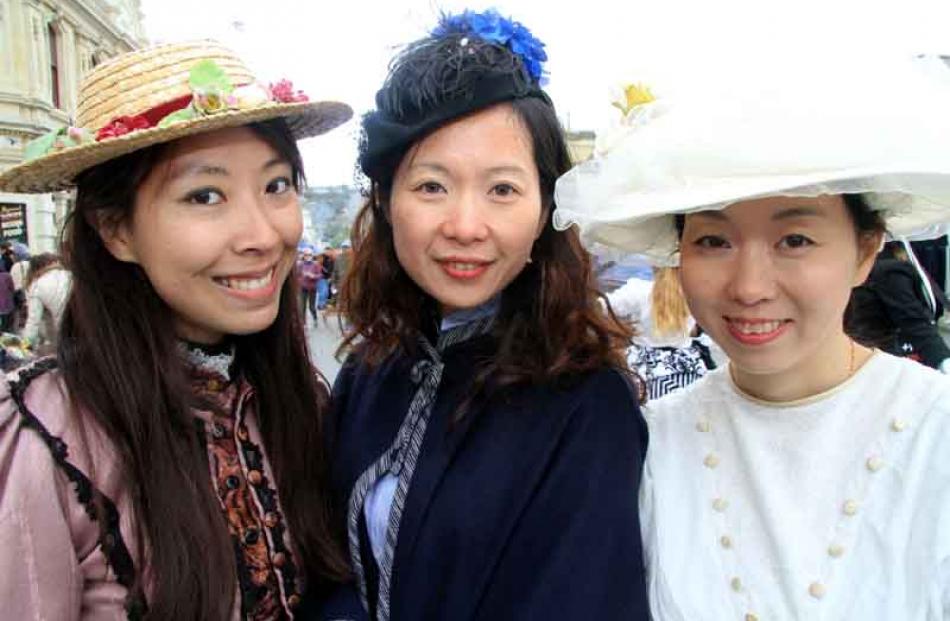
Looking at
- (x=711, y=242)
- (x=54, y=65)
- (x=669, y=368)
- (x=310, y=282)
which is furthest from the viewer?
(x=54, y=65)

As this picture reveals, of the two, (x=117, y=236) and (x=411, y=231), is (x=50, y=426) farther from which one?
(x=411, y=231)

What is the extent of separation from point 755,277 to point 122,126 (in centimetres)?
123

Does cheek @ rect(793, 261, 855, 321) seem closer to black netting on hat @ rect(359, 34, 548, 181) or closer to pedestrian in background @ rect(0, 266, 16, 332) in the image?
black netting on hat @ rect(359, 34, 548, 181)

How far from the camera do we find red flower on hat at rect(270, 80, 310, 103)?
159 centimetres

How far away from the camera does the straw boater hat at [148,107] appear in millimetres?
1367

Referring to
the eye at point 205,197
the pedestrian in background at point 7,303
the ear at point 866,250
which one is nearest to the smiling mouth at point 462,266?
the eye at point 205,197

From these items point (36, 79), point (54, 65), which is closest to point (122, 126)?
point (36, 79)

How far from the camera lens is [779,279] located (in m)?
1.23

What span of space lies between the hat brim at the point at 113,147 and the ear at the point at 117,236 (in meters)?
0.11

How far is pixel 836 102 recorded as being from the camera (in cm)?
108

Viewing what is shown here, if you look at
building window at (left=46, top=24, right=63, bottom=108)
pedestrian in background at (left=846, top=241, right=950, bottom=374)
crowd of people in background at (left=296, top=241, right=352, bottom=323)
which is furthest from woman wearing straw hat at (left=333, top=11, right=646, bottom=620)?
building window at (left=46, top=24, right=63, bottom=108)

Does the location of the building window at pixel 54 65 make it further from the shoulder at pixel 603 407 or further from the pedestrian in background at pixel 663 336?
the shoulder at pixel 603 407

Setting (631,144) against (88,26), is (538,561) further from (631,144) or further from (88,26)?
(88,26)

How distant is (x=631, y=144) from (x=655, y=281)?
7.91 feet
